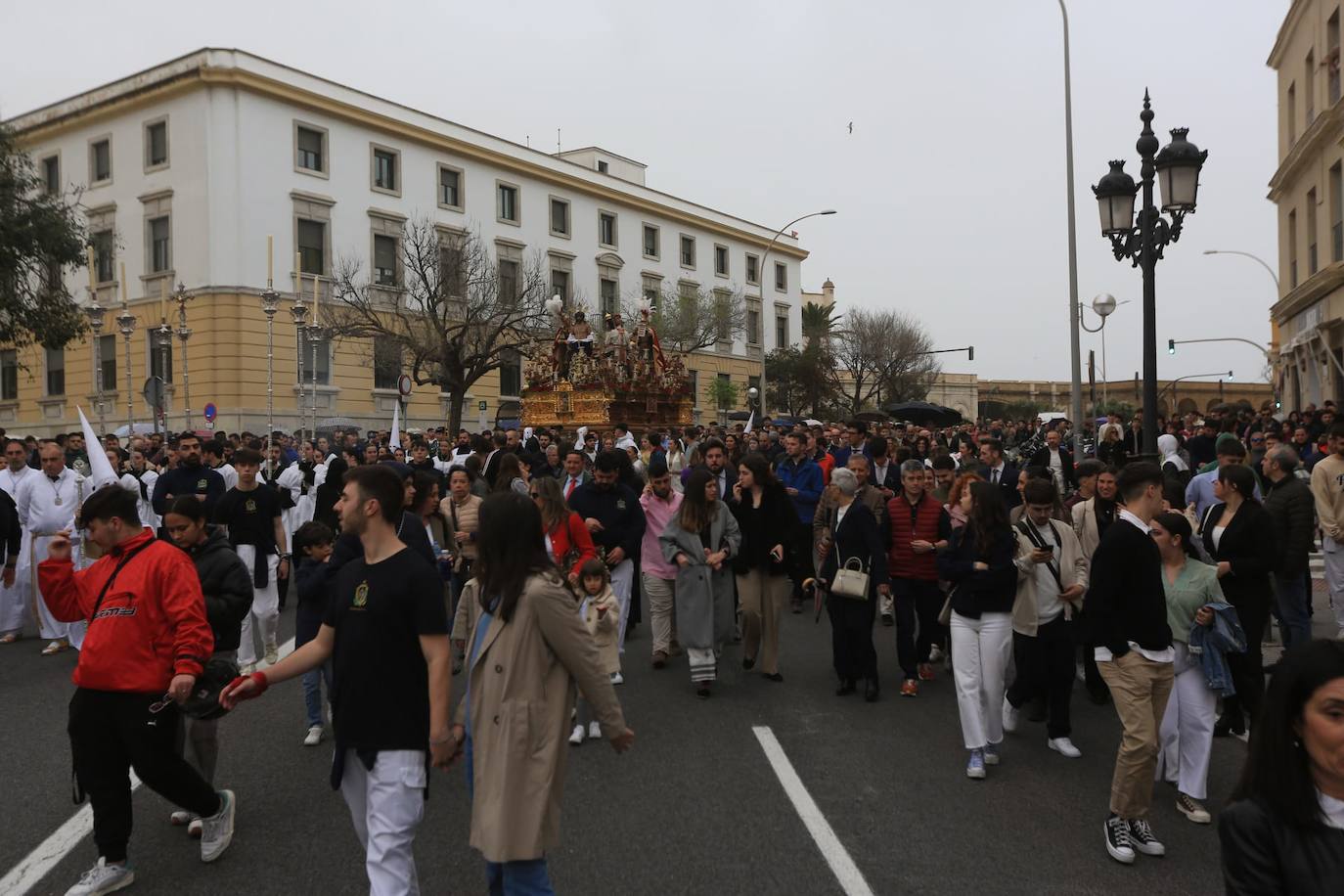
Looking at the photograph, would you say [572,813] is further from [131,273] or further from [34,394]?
[34,394]

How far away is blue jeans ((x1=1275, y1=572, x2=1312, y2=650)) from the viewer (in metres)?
7.73

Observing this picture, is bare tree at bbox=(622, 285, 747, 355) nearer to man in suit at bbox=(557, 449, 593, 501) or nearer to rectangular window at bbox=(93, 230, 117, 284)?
rectangular window at bbox=(93, 230, 117, 284)

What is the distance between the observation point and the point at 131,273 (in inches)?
1407

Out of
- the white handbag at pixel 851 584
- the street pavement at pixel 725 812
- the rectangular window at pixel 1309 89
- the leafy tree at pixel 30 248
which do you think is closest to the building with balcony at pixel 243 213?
the leafy tree at pixel 30 248

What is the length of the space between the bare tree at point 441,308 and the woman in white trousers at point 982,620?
25.7m

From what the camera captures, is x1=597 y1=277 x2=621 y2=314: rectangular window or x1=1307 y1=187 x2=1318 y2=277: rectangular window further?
x1=597 y1=277 x2=621 y2=314: rectangular window

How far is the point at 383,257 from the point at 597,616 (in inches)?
1390

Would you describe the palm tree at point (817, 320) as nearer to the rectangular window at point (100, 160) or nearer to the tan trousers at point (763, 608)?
the rectangular window at point (100, 160)

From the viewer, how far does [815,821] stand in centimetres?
500

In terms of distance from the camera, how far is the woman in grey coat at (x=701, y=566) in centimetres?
768

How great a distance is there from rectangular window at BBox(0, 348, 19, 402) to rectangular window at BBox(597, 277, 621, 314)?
2440 cm

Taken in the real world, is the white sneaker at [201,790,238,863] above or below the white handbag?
below

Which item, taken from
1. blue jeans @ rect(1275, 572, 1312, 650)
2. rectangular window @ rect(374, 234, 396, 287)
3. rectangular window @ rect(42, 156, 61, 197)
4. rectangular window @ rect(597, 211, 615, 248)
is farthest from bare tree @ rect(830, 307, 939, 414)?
blue jeans @ rect(1275, 572, 1312, 650)

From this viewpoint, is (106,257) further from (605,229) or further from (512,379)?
(605,229)
